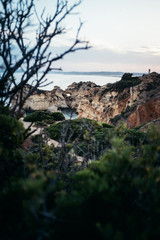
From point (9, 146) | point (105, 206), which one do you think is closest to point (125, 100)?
point (9, 146)

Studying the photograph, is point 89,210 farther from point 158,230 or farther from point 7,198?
point 7,198

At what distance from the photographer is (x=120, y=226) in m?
2.09

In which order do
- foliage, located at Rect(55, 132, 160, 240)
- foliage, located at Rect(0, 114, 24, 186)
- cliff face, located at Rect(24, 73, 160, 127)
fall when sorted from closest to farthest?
foliage, located at Rect(55, 132, 160, 240), foliage, located at Rect(0, 114, 24, 186), cliff face, located at Rect(24, 73, 160, 127)

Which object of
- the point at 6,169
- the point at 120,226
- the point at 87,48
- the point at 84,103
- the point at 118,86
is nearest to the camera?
the point at 120,226

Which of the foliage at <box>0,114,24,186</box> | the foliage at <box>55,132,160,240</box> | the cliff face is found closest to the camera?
the foliage at <box>55,132,160,240</box>

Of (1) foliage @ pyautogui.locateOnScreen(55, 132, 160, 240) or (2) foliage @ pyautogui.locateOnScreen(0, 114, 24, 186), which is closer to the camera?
(1) foliage @ pyautogui.locateOnScreen(55, 132, 160, 240)

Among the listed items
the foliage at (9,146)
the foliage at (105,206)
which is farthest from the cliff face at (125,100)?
the foliage at (105,206)

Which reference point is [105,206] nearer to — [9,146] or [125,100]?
[9,146]

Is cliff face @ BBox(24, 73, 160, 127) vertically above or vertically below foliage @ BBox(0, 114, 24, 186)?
above

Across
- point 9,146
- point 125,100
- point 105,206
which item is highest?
point 125,100

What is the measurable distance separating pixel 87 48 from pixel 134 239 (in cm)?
310

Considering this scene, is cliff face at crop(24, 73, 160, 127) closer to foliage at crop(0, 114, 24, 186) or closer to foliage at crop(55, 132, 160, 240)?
foliage at crop(0, 114, 24, 186)

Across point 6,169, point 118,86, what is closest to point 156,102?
point 118,86

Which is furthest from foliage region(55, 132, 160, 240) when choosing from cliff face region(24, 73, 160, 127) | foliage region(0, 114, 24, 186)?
cliff face region(24, 73, 160, 127)
